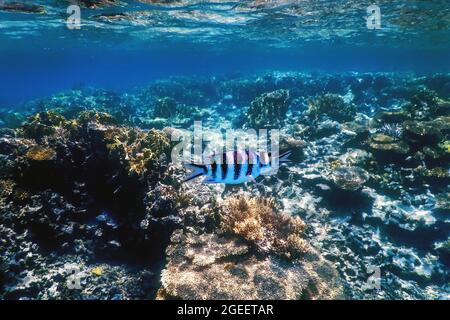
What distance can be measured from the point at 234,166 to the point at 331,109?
13.3 meters

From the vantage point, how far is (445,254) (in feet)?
25.2

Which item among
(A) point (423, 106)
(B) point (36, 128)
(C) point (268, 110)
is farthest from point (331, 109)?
(B) point (36, 128)

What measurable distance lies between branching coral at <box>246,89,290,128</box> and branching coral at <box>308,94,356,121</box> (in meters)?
1.49

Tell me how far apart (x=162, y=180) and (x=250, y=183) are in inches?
120

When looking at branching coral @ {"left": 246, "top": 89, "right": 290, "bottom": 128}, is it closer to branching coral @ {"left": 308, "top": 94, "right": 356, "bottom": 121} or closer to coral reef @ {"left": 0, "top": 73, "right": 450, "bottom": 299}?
branching coral @ {"left": 308, "top": 94, "right": 356, "bottom": 121}

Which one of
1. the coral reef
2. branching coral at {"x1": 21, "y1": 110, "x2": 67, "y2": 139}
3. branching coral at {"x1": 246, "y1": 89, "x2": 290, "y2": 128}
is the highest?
branching coral at {"x1": 21, "y1": 110, "x2": 67, "y2": 139}

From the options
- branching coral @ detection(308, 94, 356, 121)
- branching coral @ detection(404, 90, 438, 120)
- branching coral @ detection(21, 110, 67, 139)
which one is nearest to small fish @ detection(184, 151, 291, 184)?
branching coral @ detection(21, 110, 67, 139)

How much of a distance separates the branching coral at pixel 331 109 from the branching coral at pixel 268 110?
4.90ft

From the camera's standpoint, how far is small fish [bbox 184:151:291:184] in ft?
10.0

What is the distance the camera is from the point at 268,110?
15.7 meters

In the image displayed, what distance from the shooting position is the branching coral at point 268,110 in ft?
49.5

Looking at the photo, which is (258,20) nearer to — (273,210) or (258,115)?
(258,115)

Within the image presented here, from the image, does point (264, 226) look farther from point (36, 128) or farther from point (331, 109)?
point (331, 109)
